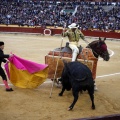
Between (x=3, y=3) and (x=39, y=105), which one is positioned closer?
(x=39, y=105)

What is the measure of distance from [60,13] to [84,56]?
897 inches

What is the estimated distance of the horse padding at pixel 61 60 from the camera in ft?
21.7

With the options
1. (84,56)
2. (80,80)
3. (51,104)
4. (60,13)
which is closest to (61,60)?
(84,56)

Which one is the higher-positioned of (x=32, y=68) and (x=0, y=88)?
(x=32, y=68)

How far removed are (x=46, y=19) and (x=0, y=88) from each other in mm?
22329

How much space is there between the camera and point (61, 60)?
6855mm

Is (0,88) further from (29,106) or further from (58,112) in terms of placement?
(58,112)

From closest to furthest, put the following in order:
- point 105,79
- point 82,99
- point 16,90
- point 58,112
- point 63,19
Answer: point 58,112 < point 82,99 < point 16,90 < point 105,79 < point 63,19

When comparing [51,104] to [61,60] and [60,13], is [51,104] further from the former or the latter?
[60,13]

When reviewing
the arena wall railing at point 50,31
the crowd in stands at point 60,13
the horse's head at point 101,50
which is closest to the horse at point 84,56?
the horse's head at point 101,50

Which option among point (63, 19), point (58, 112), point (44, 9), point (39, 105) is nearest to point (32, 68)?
point (39, 105)

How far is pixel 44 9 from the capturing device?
30.4 meters

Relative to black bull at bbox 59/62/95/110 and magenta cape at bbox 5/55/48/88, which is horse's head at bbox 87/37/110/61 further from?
magenta cape at bbox 5/55/48/88

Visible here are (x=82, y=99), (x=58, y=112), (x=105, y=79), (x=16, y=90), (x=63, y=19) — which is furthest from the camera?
(x=63, y=19)
